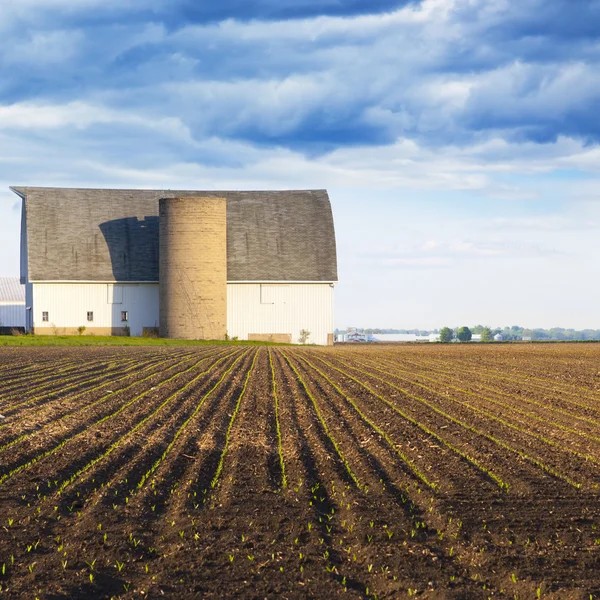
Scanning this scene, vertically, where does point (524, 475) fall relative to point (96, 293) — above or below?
below

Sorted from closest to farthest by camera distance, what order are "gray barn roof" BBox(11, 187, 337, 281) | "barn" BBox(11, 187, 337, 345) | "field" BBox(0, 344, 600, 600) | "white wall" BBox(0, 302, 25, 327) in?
"field" BBox(0, 344, 600, 600), "barn" BBox(11, 187, 337, 345), "gray barn roof" BBox(11, 187, 337, 281), "white wall" BBox(0, 302, 25, 327)

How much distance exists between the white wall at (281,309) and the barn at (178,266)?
0.06 m

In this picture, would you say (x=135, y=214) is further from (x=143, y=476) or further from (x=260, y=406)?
(x=143, y=476)

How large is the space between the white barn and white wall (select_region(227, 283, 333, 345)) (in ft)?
74.3

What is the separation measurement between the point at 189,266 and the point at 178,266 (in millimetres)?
664

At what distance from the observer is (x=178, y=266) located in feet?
176

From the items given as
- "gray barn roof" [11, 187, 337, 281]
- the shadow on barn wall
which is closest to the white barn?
"gray barn roof" [11, 187, 337, 281]

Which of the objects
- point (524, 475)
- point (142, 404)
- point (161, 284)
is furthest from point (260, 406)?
point (161, 284)

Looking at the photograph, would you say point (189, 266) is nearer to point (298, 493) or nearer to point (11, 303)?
point (11, 303)

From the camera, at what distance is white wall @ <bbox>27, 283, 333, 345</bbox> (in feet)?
183

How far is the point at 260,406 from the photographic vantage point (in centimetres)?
1884

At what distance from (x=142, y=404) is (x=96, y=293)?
126 ft

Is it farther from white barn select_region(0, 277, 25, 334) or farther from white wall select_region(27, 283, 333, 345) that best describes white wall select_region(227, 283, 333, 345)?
white barn select_region(0, 277, 25, 334)

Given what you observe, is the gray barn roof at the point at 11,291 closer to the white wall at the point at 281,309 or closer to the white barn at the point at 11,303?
the white barn at the point at 11,303
